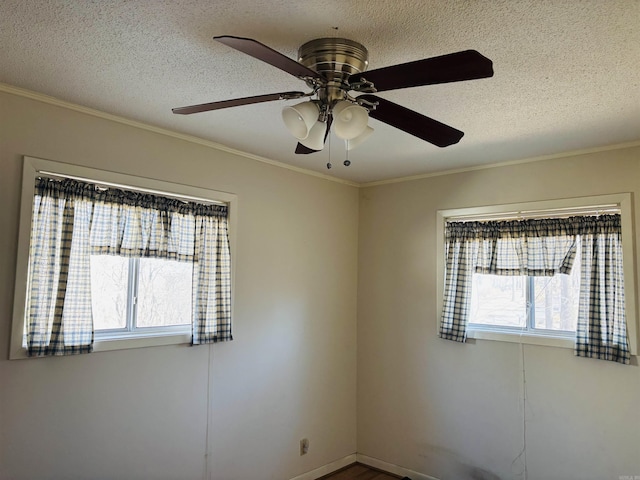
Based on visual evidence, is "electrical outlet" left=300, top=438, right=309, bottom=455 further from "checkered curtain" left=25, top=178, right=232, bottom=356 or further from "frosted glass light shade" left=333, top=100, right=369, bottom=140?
"frosted glass light shade" left=333, top=100, right=369, bottom=140

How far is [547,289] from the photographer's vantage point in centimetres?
350

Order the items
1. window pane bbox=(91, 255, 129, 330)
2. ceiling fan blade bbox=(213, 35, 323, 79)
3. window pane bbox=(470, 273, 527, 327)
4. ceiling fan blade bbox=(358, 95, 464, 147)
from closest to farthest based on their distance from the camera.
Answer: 1. ceiling fan blade bbox=(213, 35, 323, 79)
2. ceiling fan blade bbox=(358, 95, 464, 147)
3. window pane bbox=(91, 255, 129, 330)
4. window pane bbox=(470, 273, 527, 327)

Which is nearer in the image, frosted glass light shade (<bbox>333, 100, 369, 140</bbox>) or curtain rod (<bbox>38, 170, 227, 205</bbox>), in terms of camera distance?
frosted glass light shade (<bbox>333, 100, 369, 140</bbox>)

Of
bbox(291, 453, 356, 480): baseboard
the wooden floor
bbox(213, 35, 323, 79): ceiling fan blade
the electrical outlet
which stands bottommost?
the wooden floor

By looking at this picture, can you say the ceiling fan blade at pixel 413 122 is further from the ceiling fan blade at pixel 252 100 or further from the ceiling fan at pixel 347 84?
the ceiling fan blade at pixel 252 100

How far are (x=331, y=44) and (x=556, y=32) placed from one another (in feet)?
2.79

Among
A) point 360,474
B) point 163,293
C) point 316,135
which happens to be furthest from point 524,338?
point 163,293

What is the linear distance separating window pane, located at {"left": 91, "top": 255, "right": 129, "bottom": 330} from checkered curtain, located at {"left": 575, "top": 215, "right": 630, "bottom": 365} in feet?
9.93

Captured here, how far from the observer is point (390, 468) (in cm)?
416

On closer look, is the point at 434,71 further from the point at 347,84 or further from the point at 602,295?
the point at 602,295

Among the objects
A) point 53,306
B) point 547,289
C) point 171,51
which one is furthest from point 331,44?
point 547,289

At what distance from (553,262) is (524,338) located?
596mm

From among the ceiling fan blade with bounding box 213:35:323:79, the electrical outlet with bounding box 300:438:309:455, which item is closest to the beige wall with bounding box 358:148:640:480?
the electrical outlet with bounding box 300:438:309:455

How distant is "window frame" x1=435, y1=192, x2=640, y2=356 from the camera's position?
10.1 ft
